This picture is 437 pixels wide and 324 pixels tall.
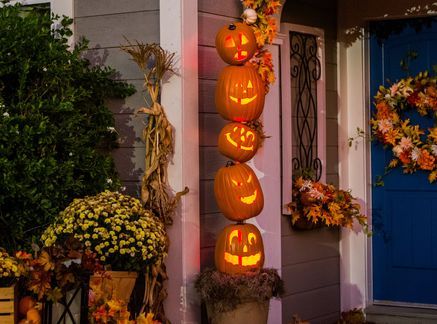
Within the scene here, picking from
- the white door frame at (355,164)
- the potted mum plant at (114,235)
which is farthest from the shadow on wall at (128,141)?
the white door frame at (355,164)

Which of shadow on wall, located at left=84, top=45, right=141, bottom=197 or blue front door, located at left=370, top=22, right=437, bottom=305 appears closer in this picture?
shadow on wall, located at left=84, top=45, right=141, bottom=197

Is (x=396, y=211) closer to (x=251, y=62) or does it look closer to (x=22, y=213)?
(x=251, y=62)

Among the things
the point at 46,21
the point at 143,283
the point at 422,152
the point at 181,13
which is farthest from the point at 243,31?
the point at 422,152

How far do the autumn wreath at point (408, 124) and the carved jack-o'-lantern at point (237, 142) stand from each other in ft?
6.03

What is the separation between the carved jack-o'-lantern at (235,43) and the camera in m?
5.69

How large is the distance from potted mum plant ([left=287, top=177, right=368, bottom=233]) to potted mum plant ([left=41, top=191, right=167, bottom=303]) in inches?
61.0

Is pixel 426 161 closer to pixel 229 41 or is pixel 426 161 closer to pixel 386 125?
pixel 386 125

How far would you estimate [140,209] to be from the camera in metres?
5.51

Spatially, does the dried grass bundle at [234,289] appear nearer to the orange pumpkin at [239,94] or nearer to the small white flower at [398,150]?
the orange pumpkin at [239,94]

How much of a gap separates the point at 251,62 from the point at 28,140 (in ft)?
4.95

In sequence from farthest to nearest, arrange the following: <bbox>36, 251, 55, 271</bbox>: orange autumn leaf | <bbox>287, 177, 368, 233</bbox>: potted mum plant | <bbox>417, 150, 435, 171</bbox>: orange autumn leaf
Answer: <bbox>417, 150, 435, 171</bbox>: orange autumn leaf, <bbox>287, 177, 368, 233</bbox>: potted mum plant, <bbox>36, 251, 55, 271</bbox>: orange autumn leaf

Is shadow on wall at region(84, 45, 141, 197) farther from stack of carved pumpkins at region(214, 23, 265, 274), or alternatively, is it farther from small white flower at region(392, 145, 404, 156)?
small white flower at region(392, 145, 404, 156)

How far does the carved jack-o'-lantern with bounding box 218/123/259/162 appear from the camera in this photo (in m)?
5.69

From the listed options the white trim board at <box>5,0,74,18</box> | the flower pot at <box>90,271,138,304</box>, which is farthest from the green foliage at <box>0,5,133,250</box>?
the flower pot at <box>90,271,138,304</box>
